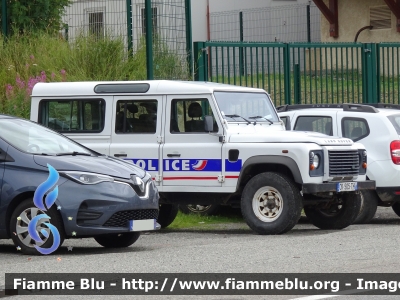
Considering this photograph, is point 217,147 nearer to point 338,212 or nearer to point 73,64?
point 338,212

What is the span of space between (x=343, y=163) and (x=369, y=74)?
330 inches

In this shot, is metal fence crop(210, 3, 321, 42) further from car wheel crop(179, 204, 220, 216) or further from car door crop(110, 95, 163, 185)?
car door crop(110, 95, 163, 185)

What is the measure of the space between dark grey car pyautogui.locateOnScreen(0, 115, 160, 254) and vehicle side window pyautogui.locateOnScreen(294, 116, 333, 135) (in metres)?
4.41

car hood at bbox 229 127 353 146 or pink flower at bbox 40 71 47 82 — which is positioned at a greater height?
pink flower at bbox 40 71 47 82

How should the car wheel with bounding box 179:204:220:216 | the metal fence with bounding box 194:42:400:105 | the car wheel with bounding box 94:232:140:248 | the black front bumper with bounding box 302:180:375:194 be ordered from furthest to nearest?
the metal fence with bounding box 194:42:400:105, the car wheel with bounding box 179:204:220:216, the black front bumper with bounding box 302:180:375:194, the car wheel with bounding box 94:232:140:248

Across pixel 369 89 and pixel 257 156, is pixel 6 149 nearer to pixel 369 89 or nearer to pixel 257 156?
pixel 257 156

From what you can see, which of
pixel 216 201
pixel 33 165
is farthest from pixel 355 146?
pixel 33 165

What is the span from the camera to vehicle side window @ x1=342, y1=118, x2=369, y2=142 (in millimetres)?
14742

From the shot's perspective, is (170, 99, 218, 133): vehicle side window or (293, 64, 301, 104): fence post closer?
(170, 99, 218, 133): vehicle side window

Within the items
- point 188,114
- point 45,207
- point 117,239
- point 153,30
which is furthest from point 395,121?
point 153,30

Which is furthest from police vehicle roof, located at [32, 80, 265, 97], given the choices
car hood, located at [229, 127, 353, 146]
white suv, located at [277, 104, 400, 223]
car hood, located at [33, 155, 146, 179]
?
car hood, located at [33, 155, 146, 179]

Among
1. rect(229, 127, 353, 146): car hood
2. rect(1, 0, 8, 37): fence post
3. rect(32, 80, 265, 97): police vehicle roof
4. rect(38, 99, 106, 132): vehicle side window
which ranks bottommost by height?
rect(229, 127, 353, 146): car hood

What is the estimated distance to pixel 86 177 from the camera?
36.3 feet

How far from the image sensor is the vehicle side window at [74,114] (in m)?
14.4
